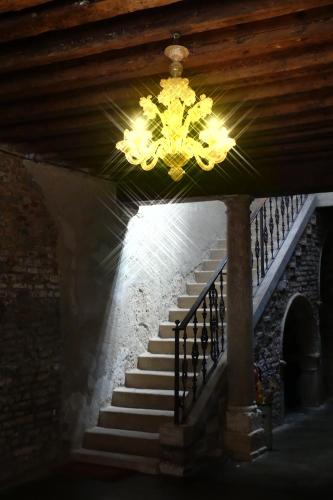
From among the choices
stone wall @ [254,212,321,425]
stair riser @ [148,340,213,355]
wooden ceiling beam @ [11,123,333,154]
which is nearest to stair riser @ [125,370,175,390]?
stair riser @ [148,340,213,355]

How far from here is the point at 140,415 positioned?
21.3ft

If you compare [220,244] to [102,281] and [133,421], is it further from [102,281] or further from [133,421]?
[133,421]

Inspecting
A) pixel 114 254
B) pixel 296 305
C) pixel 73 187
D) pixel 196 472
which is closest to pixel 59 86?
pixel 73 187

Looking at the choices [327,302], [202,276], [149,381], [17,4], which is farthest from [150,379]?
[327,302]

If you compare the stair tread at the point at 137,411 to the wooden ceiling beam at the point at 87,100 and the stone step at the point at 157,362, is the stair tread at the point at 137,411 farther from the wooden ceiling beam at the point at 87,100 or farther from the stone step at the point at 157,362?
the wooden ceiling beam at the point at 87,100

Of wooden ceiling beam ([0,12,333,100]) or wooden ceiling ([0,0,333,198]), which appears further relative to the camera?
wooden ceiling beam ([0,12,333,100])

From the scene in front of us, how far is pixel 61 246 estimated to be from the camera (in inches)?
243

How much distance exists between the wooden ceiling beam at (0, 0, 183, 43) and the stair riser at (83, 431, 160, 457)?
169 inches

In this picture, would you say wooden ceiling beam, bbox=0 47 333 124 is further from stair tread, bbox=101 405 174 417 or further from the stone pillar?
stair tread, bbox=101 405 174 417

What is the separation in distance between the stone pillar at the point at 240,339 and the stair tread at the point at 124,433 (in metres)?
0.86

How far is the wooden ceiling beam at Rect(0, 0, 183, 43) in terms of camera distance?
296 centimetres

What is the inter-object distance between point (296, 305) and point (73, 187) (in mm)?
5352

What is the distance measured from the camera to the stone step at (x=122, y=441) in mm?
6036

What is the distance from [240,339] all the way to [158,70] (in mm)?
3599
